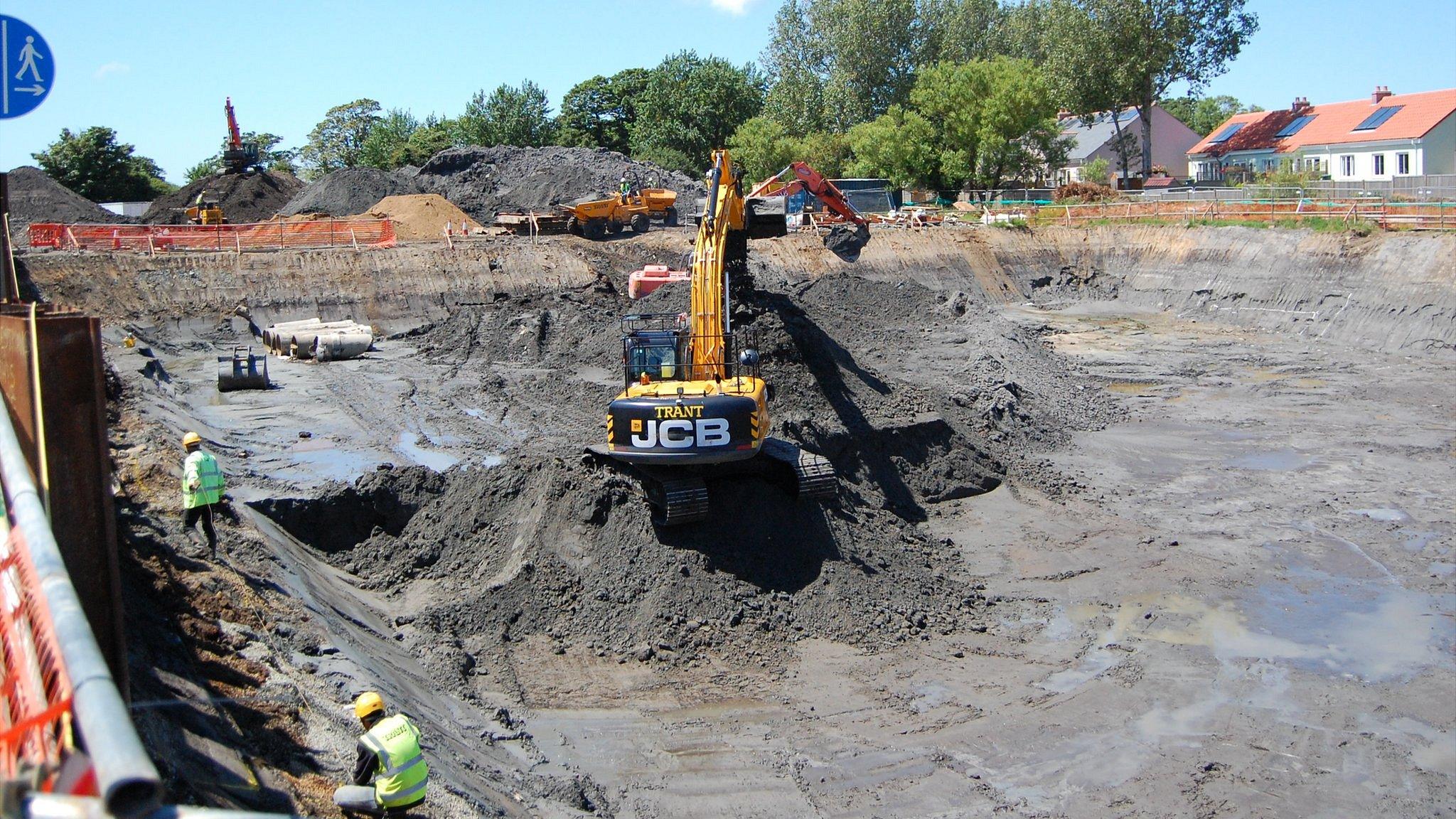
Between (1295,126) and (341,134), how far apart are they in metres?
68.0

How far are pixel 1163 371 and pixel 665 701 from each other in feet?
70.3

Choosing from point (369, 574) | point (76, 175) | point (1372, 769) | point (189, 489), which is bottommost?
point (1372, 769)

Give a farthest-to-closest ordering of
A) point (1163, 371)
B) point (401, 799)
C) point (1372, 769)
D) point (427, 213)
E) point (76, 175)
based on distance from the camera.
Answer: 1. point (76, 175)
2. point (427, 213)
3. point (1163, 371)
4. point (1372, 769)
5. point (401, 799)

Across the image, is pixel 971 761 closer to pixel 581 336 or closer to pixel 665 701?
pixel 665 701

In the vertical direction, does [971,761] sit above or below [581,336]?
below

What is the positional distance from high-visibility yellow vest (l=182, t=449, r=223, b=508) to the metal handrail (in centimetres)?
802

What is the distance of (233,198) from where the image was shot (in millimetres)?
51562

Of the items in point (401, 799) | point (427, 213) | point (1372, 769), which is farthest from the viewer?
point (427, 213)

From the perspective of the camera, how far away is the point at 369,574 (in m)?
15.0

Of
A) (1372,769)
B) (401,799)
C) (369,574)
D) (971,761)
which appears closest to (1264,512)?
(1372,769)

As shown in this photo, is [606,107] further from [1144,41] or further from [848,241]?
[848,241]

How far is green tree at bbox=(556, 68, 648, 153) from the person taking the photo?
250 feet

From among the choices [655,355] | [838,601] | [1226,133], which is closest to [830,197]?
[655,355]

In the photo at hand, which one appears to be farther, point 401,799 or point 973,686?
point 973,686
